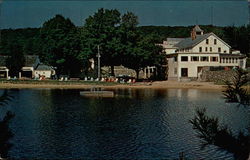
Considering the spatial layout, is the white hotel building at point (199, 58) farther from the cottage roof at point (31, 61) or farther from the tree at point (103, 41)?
the cottage roof at point (31, 61)

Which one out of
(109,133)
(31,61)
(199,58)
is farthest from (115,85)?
(109,133)

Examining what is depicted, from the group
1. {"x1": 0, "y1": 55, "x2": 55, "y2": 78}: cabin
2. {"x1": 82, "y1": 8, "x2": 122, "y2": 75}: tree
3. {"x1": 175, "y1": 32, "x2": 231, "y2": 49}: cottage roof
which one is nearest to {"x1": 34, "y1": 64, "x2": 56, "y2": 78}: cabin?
{"x1": 0, "y1": 55, "x2": 55, "y2": 78}: cabin

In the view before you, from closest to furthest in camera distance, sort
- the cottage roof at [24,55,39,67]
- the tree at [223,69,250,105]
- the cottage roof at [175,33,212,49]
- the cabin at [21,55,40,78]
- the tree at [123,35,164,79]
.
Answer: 1. the tree at [223,69,250,105]
2. the tree at [123,35,164,79]
3. the cottage roof at [175,33,212,49]
4. the cabin at [21,55,40,78]
5. the cottage roof at [24,55,39,67]

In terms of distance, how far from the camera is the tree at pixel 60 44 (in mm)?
45094

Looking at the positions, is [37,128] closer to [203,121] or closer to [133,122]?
[133,122]

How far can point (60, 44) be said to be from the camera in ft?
148

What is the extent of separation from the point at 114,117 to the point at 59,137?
5861 mm

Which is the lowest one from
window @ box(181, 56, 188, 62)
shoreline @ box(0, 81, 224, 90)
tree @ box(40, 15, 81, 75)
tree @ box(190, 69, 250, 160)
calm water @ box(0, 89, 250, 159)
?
calm water @ box(0, 89, 250, 159)

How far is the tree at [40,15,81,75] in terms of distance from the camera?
148 ft

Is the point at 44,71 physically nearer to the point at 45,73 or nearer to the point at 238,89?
the point at 45,73

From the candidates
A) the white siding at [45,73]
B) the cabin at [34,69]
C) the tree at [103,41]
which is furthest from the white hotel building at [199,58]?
the cabin at [34,69]

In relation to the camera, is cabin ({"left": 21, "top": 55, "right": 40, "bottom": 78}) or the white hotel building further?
cabin ({"left": 21, "top": 55, "right": 40, "bottom": 78})

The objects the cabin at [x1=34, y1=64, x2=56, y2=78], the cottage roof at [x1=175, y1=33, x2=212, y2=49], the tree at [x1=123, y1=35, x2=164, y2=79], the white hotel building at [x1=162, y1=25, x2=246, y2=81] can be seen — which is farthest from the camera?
the cabin at [x1=34, y1=64, x2=56, y2=78]

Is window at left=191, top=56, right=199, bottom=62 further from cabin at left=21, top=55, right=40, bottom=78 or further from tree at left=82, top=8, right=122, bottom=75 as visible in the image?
cabin at left=21, top=55, right=40, bottom=78
